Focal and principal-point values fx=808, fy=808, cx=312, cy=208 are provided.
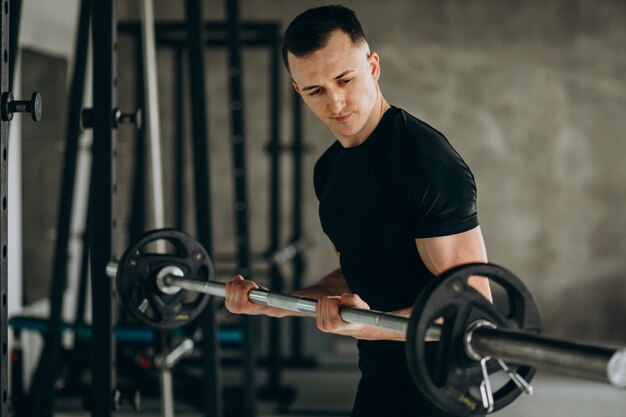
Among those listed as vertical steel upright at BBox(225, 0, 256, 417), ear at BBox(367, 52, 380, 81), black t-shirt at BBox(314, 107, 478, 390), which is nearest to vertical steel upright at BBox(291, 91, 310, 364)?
vertical steel upright at BBox(225, 0, 256, 417)

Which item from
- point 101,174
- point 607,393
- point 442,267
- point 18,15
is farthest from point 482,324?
point 607,393

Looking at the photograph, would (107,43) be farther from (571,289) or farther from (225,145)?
(571,289)

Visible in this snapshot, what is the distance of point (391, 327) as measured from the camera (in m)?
1.37

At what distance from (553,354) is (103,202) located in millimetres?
1436

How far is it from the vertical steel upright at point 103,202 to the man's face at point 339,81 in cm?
66

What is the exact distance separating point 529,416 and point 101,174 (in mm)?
3291

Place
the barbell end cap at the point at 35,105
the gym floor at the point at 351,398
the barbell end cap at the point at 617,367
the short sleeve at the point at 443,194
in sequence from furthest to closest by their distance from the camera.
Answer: the gym floor at the point at 351,398, the barbell end cap at the point at 35,105, the short sleeve at the point at 443,194, the barbell end cap at the point at 617,367

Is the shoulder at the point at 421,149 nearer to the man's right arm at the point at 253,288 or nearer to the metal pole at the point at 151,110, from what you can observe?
the man's right arm at the point at 253,288

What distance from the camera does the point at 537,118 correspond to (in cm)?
656

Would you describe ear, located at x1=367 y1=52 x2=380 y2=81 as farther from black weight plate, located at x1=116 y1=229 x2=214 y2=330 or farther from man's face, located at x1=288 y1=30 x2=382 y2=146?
black weight plate, located at x1=116 y1=229 x2=214 y2=330

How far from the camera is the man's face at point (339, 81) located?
1.70m

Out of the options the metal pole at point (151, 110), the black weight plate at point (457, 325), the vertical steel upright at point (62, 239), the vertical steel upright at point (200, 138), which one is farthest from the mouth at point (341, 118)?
the vertical steel upright at point (62, 239)

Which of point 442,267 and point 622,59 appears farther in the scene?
point 622,59

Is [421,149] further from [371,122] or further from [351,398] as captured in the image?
[351,398]
